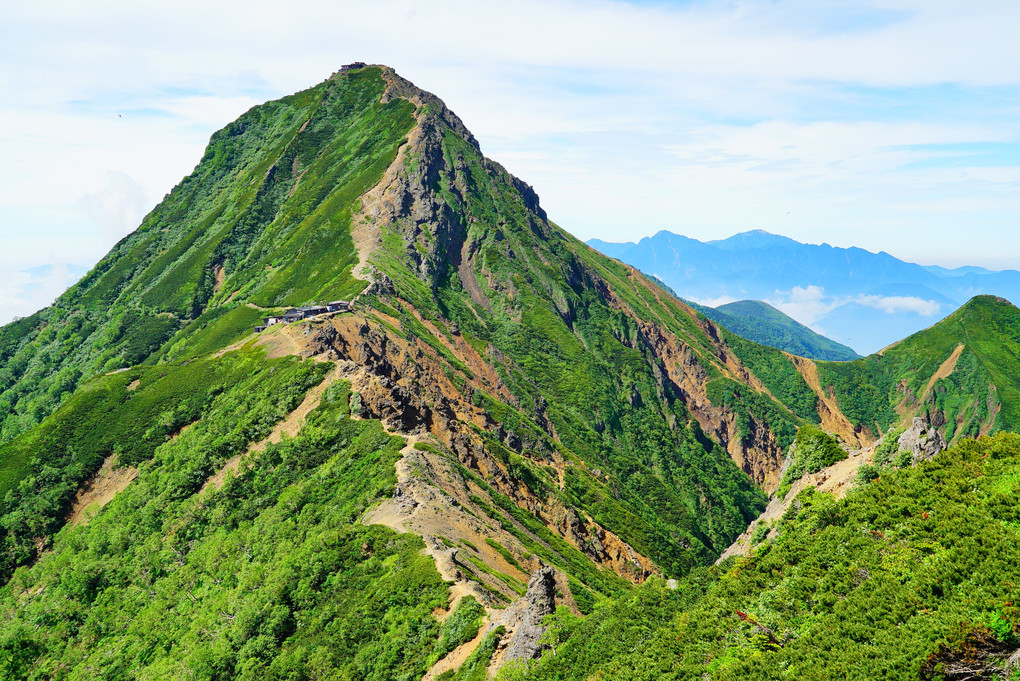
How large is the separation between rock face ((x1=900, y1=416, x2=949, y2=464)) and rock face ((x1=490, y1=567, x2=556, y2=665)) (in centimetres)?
2691

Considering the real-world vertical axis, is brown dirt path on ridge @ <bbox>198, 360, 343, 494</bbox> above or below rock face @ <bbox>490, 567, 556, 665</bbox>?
above

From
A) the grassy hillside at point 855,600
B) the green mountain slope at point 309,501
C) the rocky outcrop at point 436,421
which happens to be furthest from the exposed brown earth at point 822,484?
the rocky outcrop at point 436,421

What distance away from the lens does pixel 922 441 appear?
135 feet

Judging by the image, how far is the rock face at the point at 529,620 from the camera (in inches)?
1619

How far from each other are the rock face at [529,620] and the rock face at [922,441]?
1059 inches

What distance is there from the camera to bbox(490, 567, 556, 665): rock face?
41.1 m

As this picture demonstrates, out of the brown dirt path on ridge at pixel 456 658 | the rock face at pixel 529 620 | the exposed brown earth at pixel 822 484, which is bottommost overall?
the brown dirt path on ridge at pixel 456 658

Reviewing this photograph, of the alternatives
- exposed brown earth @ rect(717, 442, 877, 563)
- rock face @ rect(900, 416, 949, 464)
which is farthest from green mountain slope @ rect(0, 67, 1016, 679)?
rock face @ rect(900, 416, 949, 464)

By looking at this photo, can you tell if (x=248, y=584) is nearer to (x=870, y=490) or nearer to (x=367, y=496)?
(x=367, y=496)

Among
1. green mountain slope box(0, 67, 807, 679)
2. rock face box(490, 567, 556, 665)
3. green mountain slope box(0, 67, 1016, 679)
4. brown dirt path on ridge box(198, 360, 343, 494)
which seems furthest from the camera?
brown dirt path on ridge box(198, 360, 343, 494)

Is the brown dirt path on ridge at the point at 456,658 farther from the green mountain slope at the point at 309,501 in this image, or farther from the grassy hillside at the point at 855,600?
the grassy hillside at the point at 855,600

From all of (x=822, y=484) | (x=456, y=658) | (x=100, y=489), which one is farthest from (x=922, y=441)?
(x=100, y=489)

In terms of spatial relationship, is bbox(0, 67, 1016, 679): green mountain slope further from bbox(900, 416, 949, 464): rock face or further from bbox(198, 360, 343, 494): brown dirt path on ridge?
bbox(900, 416, 949, 464): rock face

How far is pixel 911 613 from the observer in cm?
3098
